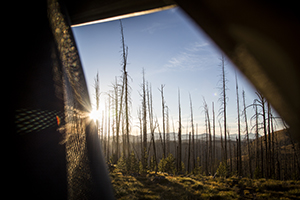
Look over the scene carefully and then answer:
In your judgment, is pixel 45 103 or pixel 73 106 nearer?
pixel 45 103

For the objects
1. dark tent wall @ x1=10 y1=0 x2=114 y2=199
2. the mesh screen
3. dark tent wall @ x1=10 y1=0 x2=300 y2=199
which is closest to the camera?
dark tent wall @ x1=10 y1=0 x2=300 y2=199

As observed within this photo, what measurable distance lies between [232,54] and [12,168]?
5.17ft

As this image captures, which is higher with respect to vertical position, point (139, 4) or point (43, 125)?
point (139, 4)

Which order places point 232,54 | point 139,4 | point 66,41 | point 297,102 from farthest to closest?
point 66,41 → point 139,4 → point 232,54 → point 297,102

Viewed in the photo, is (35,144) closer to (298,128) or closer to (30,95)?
(30,95)

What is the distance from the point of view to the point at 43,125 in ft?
4.72

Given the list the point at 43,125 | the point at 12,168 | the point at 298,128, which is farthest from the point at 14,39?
the point at 298,128

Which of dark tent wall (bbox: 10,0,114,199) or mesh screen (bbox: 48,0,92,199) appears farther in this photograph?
mesh screen (bbox: 48,0,92,199)

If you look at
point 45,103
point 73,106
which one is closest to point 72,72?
point 73,106

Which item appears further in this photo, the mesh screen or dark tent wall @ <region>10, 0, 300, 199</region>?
the mesh screen

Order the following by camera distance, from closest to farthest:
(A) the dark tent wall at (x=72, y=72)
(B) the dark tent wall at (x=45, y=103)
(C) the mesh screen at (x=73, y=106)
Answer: (A) the dark tent wall at (x=72, y=72), (B) the dark tent wall at (x=45, y=103), (C) the mesh screen at (x=73, y=106)

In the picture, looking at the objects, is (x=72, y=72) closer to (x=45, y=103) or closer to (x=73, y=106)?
(x=73, y=106)

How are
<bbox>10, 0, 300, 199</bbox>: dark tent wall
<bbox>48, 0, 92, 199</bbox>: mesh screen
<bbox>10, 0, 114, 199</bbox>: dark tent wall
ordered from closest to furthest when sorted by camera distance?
<bbox>10, 0, 300, 199</bbox>: dark tent wall
<bbox>10, 0, 114, 199</bbox>: dark tent wall
<bbox>48, 0, 92, 199</bbox>: mesh screen

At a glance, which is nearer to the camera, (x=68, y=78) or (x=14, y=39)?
(x=14, y=39)
